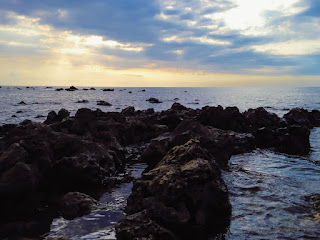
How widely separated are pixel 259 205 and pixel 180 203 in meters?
3.83

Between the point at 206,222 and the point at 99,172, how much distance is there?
6.05m

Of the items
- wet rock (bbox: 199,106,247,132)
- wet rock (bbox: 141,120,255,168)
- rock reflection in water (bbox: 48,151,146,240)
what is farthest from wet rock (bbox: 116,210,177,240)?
wet rock (bbox: 199,106,247,132)

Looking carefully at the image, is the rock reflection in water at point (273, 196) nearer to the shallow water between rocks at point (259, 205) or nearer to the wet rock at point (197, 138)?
the shallow water between rocks at point (259, 205)

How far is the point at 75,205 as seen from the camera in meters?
9.08

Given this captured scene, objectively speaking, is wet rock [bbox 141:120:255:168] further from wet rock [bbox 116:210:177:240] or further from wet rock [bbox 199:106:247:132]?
wet rock [bbox 199:106:247:132]

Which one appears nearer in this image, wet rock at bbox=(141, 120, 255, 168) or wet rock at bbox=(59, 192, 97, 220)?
wet rock at bbox=(59, 192, 97, 220)

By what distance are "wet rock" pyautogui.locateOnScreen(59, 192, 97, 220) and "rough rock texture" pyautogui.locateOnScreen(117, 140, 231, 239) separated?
5.15 feet

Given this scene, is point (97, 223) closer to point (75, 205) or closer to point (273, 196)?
point (75, 205)

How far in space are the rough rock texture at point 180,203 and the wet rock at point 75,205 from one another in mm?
1569

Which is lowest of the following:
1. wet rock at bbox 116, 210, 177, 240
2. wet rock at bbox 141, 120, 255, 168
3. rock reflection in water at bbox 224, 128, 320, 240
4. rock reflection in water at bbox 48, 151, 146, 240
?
rock reflection in water at bbox 48, 151, 146, 240

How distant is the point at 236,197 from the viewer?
34.9ft

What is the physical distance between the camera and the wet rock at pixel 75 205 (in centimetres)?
880

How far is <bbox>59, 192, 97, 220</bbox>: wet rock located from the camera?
347 inches

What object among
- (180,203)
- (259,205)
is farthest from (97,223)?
(259,205)
